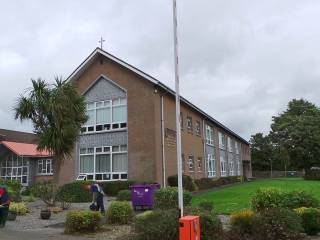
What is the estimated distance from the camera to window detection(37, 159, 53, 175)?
1560 inches

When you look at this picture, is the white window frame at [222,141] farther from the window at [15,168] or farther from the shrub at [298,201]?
the shrub at [298,201]

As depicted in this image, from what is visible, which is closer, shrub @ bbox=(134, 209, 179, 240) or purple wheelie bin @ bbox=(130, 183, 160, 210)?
shrub @ bbox=(134, 209, 179, 240)

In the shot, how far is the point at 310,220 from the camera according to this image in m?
11.9

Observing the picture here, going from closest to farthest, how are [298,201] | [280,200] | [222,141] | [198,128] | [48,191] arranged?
1. [298,201]
2. [280,200]
3. [48,191]
4. [198,128]
5. [222,141]

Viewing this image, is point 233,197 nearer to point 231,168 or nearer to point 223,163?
point 223,163

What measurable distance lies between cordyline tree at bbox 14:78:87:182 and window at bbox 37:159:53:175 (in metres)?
17.9

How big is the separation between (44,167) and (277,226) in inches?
1268

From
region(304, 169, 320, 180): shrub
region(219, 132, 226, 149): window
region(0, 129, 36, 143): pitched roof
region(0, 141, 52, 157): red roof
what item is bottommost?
region(304, 169, 320, 180): shrub

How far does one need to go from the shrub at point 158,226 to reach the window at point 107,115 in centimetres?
1963

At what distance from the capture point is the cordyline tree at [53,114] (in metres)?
21.5

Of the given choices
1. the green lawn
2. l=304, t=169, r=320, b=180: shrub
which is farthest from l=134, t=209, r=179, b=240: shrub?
l=304, t=169, r=320, b=180: shrub

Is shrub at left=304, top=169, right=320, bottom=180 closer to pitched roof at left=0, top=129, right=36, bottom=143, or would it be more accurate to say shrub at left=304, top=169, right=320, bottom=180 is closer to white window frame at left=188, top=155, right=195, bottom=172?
white window frame at left=188, top=155, right=195, bottom=172

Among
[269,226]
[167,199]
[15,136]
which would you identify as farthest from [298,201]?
[15,136]

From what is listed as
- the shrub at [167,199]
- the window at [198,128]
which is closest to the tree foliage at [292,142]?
the window at [198,128]
